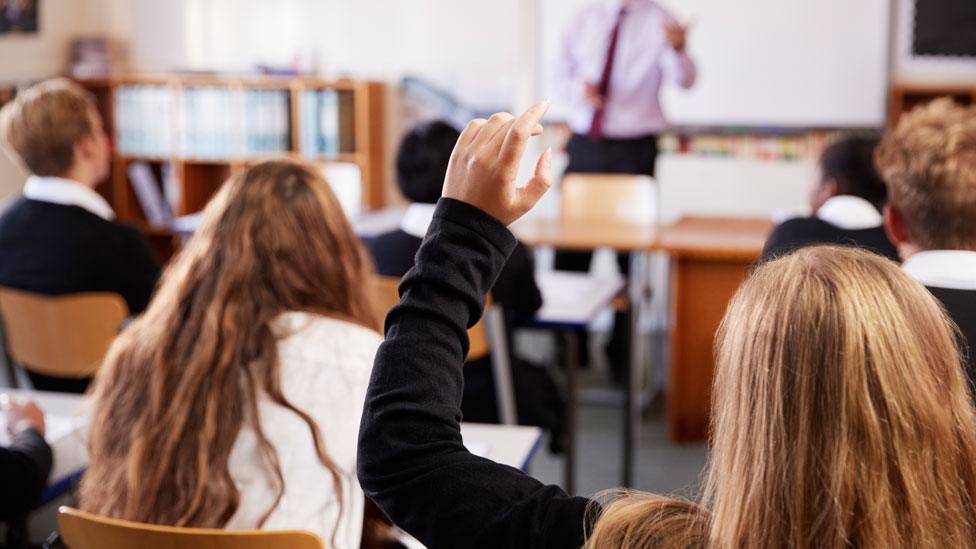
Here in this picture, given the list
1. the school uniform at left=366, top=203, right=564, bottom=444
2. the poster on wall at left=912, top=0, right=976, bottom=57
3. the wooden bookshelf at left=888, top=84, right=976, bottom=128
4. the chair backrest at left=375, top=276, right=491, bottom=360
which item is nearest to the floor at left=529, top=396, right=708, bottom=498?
the school uniform at left=366, top=203, right=564, bottom=444

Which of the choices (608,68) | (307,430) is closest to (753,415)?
(307,430)

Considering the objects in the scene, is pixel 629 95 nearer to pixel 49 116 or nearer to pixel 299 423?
pixel 49 116

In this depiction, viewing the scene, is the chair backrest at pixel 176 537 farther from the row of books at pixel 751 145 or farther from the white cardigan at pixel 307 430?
the row of books at pixel 751 145

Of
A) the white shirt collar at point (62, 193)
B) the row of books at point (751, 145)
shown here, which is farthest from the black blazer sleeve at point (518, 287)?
the row of books at point (751, 145)

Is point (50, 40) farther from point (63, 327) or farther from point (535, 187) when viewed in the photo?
point (535, 187)

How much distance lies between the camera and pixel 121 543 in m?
1.20

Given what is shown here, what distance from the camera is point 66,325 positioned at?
268 centimetres

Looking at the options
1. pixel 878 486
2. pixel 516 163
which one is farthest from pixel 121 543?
pixel 878 486

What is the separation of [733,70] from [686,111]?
0.31m

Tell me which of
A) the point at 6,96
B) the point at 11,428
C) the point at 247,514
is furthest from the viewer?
the point at 6,96

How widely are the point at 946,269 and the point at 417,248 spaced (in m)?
1.41

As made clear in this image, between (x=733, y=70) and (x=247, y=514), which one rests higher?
(x=733, y=70)

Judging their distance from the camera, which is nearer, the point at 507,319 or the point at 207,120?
the point at 507,319

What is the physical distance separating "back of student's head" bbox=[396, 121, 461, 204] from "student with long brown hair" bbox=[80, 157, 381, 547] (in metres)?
1.14
